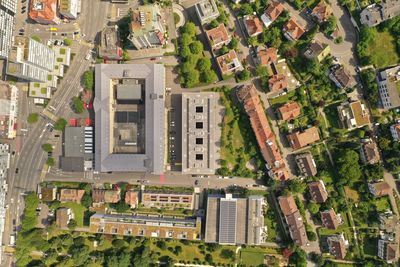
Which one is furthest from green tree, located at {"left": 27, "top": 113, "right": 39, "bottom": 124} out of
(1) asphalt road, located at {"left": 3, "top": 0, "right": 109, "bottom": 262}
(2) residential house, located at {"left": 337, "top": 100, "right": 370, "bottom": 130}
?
(2) residential house, located at {"left": 337, "top": 100, "right": 370, "bottom": 130}

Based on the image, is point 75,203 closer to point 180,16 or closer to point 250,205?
point 250,205

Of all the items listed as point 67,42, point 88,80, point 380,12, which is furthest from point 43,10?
point 380,12

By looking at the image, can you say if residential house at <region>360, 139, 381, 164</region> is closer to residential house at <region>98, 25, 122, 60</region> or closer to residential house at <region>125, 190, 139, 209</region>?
residential house at <region>125, 190, 139, 209</region>

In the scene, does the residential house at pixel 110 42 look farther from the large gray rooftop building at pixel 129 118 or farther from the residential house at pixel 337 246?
the residential house at pixel 337 246

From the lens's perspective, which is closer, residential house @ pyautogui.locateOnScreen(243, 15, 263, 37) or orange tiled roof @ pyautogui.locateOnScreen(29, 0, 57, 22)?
residential house @ pyautogui.locateOnScreen(243, 15, 263, 37)

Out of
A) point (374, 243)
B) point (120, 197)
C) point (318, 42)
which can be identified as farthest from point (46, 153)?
point (374, 243)
